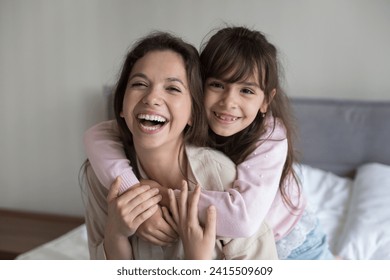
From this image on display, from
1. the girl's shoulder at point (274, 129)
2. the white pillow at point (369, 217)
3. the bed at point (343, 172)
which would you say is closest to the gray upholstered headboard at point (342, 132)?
the bed at point (343, 172)

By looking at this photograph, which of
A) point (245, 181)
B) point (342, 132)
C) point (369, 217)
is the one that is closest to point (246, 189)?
point (245, 181)

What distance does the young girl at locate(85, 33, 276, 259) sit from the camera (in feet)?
2.99

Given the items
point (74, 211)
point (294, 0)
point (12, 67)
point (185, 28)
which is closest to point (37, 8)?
point (12, 67)

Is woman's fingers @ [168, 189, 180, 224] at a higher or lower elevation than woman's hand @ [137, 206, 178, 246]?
higher

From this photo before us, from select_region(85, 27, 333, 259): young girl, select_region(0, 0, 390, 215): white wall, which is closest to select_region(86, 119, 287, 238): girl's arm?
select_region(85, 27, 333, 259): young girl

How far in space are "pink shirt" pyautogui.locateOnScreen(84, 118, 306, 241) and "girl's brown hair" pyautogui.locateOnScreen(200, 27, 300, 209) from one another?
3 cm

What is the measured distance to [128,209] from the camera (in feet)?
2.99

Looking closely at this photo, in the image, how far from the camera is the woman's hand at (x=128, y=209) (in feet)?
2.98

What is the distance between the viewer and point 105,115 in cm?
245

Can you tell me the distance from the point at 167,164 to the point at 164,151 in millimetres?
33

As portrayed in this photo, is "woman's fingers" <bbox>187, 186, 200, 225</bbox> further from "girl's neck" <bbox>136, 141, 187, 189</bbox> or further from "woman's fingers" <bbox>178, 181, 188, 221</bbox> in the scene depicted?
"girl's neck" <bbox>136, 141, 187, 189</bbox>

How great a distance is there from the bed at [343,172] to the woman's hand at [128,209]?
0.82 m

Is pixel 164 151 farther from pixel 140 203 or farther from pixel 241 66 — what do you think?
pixel 241 66

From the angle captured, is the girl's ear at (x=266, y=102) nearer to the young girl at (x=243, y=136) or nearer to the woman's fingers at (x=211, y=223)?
the young girl at (x=243, y=136)
